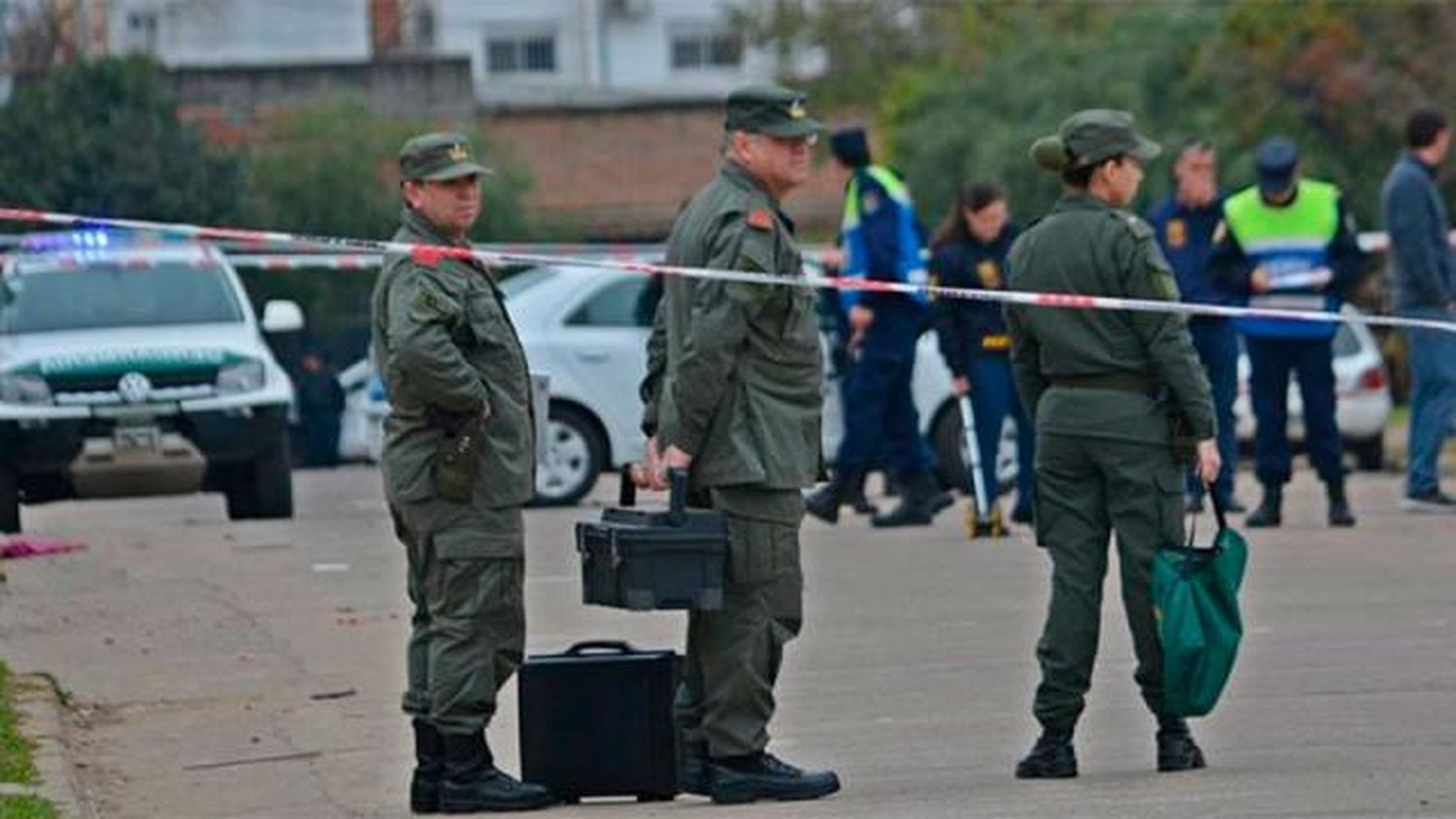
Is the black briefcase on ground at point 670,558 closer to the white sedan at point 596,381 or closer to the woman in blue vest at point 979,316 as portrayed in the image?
the woman in blue vest at point 979,316

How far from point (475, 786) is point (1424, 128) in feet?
29.1

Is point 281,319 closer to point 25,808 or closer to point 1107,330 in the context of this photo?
point 1107,330

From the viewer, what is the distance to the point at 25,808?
10.0 m

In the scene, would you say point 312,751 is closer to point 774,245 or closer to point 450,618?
point 450,618

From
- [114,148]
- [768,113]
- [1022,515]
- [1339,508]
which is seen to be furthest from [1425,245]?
[114,148]

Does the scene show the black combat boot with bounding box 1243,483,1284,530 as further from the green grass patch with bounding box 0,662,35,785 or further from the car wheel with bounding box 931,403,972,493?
the green grass patch with bounding box 0,662,35,785

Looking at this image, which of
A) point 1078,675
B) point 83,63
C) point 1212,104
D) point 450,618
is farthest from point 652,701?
point 1212,104

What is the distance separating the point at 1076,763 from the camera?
10742mm

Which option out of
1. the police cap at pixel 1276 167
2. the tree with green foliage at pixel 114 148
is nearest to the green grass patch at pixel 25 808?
the police cap at pixel 1276 167

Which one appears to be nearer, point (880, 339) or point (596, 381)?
point (880, 339)

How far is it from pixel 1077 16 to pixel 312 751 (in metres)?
37.6

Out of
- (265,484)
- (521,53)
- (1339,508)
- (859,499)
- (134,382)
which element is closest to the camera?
(1339,508)

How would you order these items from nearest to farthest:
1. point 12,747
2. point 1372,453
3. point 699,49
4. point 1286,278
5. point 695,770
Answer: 1. point 695,770
2. point 12,747
3. point 1286,278
4. point 1372,453
5. point 699,49

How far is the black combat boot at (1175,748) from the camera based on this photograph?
34.7 feet
